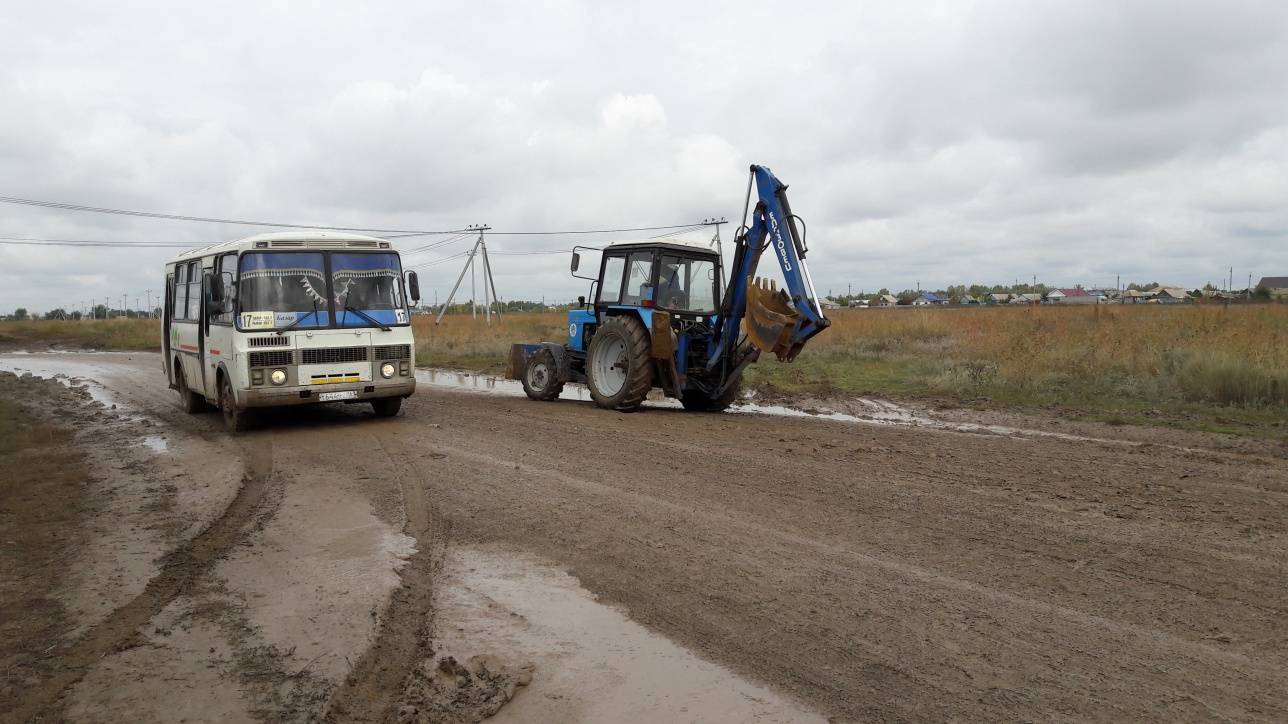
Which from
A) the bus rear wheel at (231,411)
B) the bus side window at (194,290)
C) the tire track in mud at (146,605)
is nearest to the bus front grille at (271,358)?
the bus rear wheel at (231,411)

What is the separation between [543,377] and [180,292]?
239 inches

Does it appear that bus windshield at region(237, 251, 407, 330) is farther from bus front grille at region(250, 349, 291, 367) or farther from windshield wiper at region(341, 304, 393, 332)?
bus front grille at region(250, 349, 291, 367)

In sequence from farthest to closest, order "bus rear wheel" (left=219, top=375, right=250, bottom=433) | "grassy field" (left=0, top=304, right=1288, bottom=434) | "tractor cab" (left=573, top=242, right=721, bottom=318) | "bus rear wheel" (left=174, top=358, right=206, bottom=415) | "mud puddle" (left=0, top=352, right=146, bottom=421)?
"mud puddle" (left=0, top=352, right=146, bottom=421) → "bus rear wheel" (left=174, top=358, right=206, bottom=415) → "tractor cab" (left=573, top=242, right=721, bottom=318) → "grassy field" (left=0, top=304, right=1288, bottom=434) → "bus rear wheel" (left=219, top=375, right=250, bottom=433)

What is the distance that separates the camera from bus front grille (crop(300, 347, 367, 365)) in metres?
10.7

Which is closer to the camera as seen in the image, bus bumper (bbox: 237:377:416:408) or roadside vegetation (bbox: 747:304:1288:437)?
bus bumper (bbox: 237:377:416:408)

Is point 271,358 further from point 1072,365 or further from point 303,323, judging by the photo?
point 1072,365

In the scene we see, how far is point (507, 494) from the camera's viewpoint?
24.0 feet

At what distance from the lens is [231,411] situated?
434 inches

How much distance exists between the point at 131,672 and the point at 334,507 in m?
3.15

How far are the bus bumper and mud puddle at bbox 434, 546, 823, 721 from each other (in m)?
6.14

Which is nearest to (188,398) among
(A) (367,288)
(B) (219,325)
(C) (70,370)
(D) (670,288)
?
(B) (219,325)

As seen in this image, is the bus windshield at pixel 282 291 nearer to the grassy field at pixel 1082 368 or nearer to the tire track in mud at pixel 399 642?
the tire track in mud at pixel 399 642

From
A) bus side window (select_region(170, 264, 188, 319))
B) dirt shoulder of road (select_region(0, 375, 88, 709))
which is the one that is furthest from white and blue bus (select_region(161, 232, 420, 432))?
dirt shoulder of road (select_region(0, 375, 88, 709))

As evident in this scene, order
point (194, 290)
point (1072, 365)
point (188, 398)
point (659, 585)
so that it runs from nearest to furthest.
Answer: point (659, 585), point (194, 290), point (188, 398), point (1072, 365)
